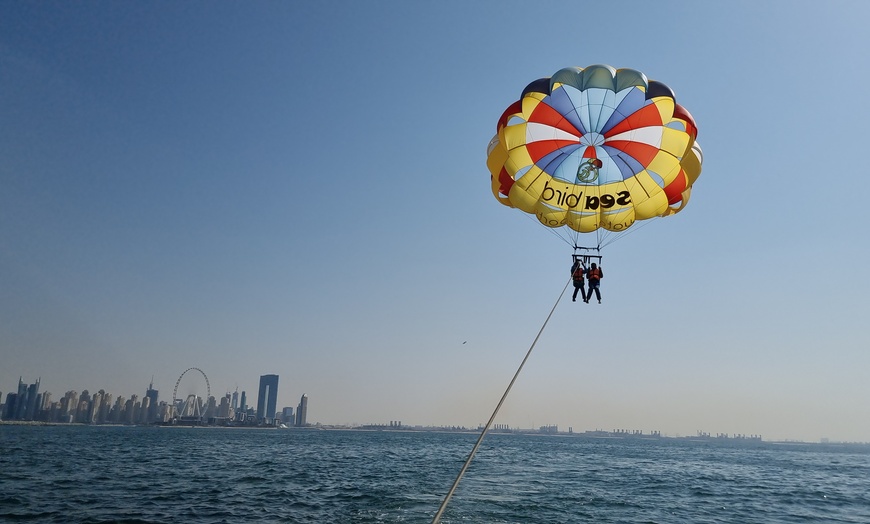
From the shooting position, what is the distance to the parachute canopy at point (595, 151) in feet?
46.1

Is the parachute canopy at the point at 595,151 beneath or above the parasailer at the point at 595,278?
above

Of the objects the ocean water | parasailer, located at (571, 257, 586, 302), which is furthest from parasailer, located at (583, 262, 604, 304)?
the ocean water

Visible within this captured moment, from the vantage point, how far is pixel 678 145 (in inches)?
568

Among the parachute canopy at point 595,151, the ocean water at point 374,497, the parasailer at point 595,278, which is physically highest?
the parachute canopy at point 595,151

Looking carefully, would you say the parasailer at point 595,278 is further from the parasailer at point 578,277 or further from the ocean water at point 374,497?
the ocean water at point 374,497

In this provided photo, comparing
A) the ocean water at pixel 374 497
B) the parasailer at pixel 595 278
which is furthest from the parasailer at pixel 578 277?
the ocean water at pixel 374 497

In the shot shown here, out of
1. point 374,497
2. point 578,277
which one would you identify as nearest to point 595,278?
point 578,277

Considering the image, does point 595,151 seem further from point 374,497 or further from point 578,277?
point 374,497

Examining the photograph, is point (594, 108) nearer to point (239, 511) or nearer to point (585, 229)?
point (585, 229)

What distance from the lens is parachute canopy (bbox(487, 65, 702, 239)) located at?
14.0 meters

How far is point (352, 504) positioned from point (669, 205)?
13.7 meters

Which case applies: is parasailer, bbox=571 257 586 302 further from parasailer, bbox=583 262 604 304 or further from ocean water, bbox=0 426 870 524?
ocean water, bbox=0 426 870 524

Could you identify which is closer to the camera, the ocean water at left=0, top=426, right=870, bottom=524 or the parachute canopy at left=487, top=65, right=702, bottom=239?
the parachute canopy at left=487, top=65, right=702, bottom=239

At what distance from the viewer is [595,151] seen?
51.1 ft
